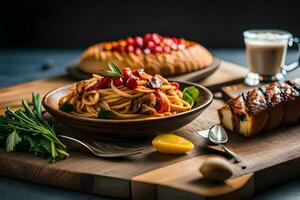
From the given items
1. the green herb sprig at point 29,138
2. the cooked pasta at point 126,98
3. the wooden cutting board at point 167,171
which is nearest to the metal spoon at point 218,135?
the wooden cutting board at point 167,171

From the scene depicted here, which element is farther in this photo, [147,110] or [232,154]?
[147,110]

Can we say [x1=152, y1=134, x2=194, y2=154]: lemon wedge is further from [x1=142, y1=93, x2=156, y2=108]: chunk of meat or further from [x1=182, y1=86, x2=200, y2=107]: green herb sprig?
[x1=182, y1=86, x2=200, y2=107]: green herb sprig

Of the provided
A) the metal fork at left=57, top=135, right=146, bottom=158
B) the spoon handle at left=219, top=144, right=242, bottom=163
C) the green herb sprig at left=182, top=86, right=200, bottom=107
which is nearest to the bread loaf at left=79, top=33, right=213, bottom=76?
the green herb sprig at left=182, top=86, right=200, bottom=107

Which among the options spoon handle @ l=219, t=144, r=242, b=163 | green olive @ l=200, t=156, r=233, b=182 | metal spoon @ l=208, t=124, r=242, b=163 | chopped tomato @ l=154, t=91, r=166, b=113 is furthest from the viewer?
chopped tomato @ l=154, t=91, r=166, b=113

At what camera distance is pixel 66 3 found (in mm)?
7812

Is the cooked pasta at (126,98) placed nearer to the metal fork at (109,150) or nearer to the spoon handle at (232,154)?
the metal fork at (109,150)

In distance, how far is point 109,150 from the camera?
12.6ft

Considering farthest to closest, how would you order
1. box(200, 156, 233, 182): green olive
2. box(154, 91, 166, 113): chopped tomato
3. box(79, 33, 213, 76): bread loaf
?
box(79, 33, 213, 76): bread loaf
box(154, 91, 166, 113): chopped tomato
box(200, 156, 233, 182): green olive

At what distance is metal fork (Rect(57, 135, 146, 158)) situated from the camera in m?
3.75

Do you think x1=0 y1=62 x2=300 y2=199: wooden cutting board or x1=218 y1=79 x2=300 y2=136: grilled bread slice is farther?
x1=218 y1=79 x2=300 y2=136: grilled bread slice

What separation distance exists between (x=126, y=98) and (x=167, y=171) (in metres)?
0.83

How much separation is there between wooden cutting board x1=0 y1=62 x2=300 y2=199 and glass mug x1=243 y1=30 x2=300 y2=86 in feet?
4.92

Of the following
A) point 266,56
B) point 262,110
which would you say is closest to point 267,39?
point 266,56

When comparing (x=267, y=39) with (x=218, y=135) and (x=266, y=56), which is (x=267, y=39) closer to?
(x=266, y=56)
